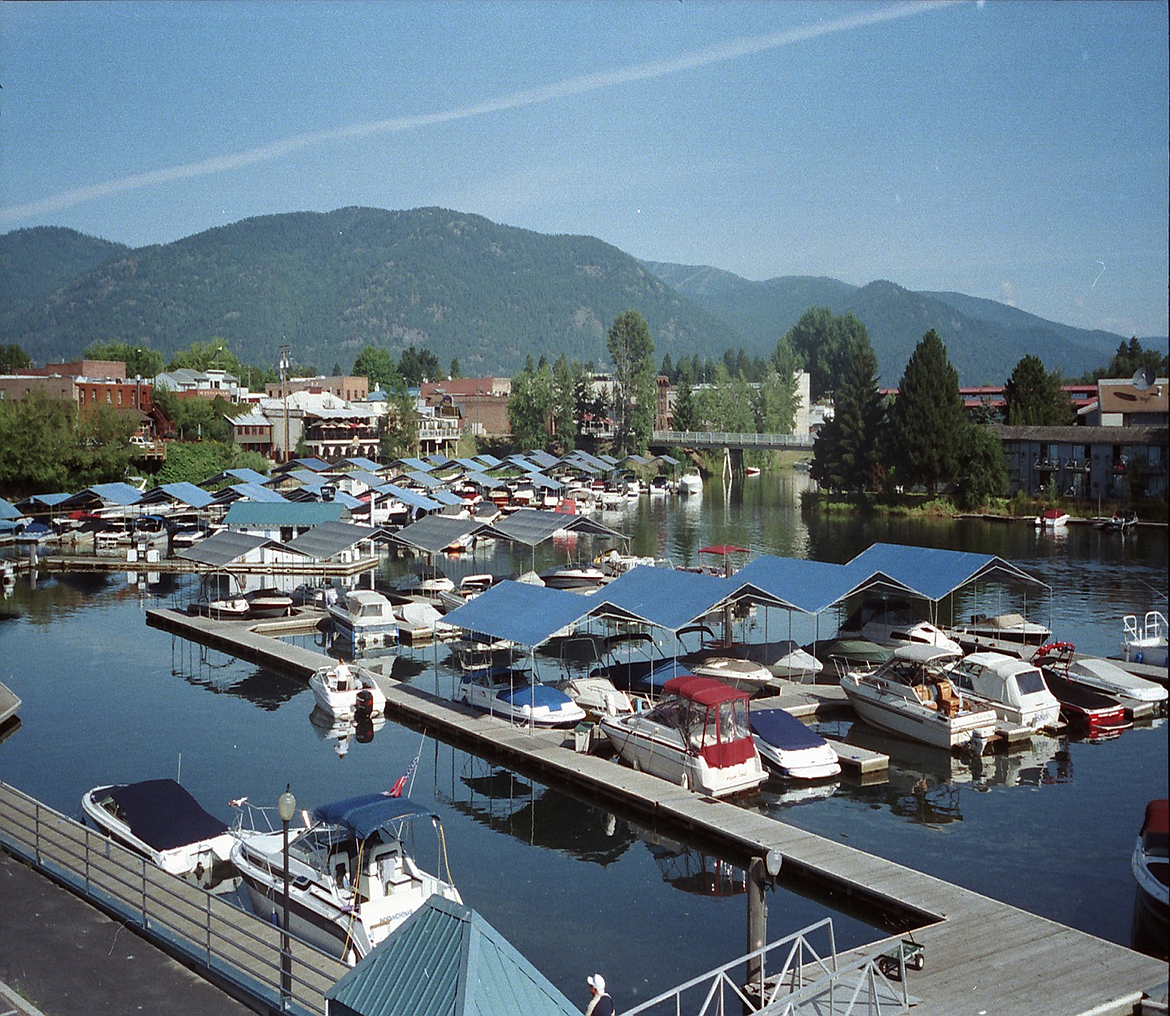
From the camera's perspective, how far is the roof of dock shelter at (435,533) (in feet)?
121

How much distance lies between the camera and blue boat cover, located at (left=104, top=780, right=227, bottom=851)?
53.5 feet

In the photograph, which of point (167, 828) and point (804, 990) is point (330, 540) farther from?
point (804, 990)

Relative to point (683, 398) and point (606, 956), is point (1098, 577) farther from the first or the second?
point (683, 398)

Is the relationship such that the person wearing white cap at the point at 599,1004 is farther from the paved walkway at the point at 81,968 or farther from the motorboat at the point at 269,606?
the motorboat at the point at 269,606

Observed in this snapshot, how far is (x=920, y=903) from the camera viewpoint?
1374cm

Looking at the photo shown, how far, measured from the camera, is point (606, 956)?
13.6m

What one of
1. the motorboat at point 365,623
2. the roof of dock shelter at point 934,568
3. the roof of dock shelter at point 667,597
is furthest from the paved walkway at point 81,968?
the roof of dock shelter at point 934,568

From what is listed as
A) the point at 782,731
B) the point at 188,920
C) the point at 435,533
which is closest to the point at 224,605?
the point at 435,533

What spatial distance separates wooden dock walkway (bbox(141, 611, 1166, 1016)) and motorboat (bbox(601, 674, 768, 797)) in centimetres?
40

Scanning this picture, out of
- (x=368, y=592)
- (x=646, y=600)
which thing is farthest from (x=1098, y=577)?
A: (x=368, y=592)

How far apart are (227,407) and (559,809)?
75.2 m

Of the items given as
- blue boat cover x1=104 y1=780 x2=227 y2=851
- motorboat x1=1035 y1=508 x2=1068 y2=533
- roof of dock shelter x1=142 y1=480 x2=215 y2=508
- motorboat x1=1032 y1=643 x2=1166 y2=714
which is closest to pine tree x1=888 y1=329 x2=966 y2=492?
motorboat x1=1035 y1=508 x2=1068 y2=533

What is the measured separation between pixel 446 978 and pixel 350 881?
7.16 m

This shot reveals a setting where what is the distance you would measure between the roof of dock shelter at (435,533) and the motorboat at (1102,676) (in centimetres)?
1829
